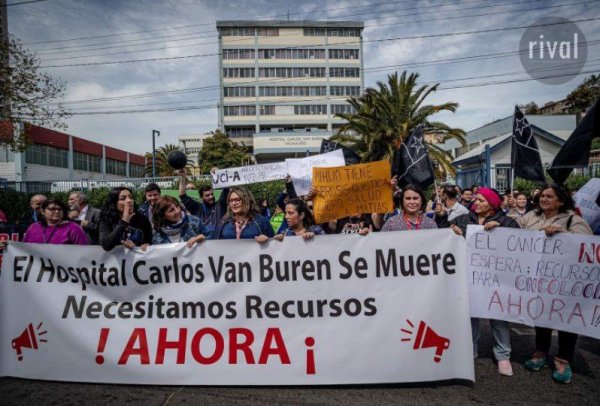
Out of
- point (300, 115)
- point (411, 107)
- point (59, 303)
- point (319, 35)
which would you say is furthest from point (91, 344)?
point (319, 35)

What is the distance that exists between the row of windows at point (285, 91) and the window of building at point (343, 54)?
492cm

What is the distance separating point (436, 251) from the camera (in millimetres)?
3234

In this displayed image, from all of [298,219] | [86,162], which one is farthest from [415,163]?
[86,162]

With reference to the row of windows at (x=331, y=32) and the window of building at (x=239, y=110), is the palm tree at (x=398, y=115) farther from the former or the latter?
the row of windows at (x=331, y=32)

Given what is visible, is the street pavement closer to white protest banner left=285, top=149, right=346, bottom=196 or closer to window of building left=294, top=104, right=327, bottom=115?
white protest banner left=285, top=149, right=346, bottom=196

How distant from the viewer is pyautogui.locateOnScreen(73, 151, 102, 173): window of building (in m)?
44.8

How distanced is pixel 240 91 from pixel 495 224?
60.3 metres

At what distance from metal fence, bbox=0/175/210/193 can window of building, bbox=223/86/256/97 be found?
150 feet

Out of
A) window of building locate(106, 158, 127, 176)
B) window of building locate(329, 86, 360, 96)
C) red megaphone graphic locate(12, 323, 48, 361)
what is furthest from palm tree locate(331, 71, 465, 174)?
window of building locate(106, 158, 127, 176)

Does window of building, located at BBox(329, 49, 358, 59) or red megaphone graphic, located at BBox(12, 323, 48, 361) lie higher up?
window of building, located at BBox(329, 49, 358, 59)

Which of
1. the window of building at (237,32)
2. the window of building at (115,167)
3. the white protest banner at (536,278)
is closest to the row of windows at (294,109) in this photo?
the window of building at (237,32)

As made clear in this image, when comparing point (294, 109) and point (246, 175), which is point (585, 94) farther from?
point (246, 175)

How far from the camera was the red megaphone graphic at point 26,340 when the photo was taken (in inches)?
132

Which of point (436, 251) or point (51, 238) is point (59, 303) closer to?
point (51, 238)
